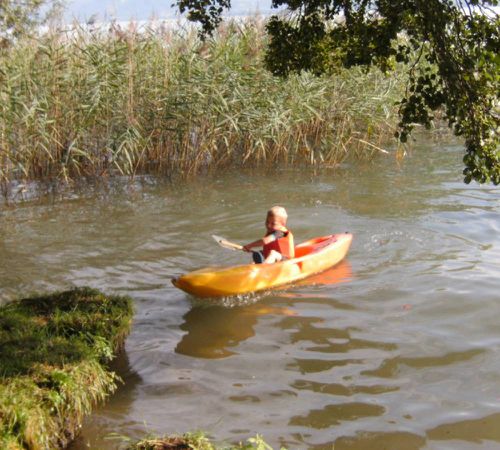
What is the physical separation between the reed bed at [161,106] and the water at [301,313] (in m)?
0.68

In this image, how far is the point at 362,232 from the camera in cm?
888

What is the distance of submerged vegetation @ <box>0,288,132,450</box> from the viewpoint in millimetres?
3309

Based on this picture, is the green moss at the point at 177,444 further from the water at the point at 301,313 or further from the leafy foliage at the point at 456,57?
the leafy foliage at the point at 456,57

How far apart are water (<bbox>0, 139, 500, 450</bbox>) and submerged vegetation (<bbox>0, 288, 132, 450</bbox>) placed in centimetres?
32

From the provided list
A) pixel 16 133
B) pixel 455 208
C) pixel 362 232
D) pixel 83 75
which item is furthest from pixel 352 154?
pixel 16 133

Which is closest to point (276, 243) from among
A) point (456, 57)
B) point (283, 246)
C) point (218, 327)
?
point (283, 246)

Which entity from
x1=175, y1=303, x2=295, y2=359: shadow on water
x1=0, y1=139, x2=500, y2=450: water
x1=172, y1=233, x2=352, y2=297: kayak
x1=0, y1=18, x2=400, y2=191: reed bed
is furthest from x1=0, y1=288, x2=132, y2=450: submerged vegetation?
x1=0, y1=18, x2=400, y2=191: reed bed

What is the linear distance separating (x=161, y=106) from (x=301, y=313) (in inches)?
225

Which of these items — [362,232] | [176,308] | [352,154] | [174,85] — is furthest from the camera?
[352,154]

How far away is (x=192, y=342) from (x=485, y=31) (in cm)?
326

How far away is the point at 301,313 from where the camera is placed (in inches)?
243

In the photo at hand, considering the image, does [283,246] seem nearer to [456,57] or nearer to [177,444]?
[456,57]

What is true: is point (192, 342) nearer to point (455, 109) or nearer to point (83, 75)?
point (455, 109)

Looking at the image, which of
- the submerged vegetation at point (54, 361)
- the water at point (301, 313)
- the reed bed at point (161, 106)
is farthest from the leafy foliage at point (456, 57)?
the reed bed at point (161, 106)
